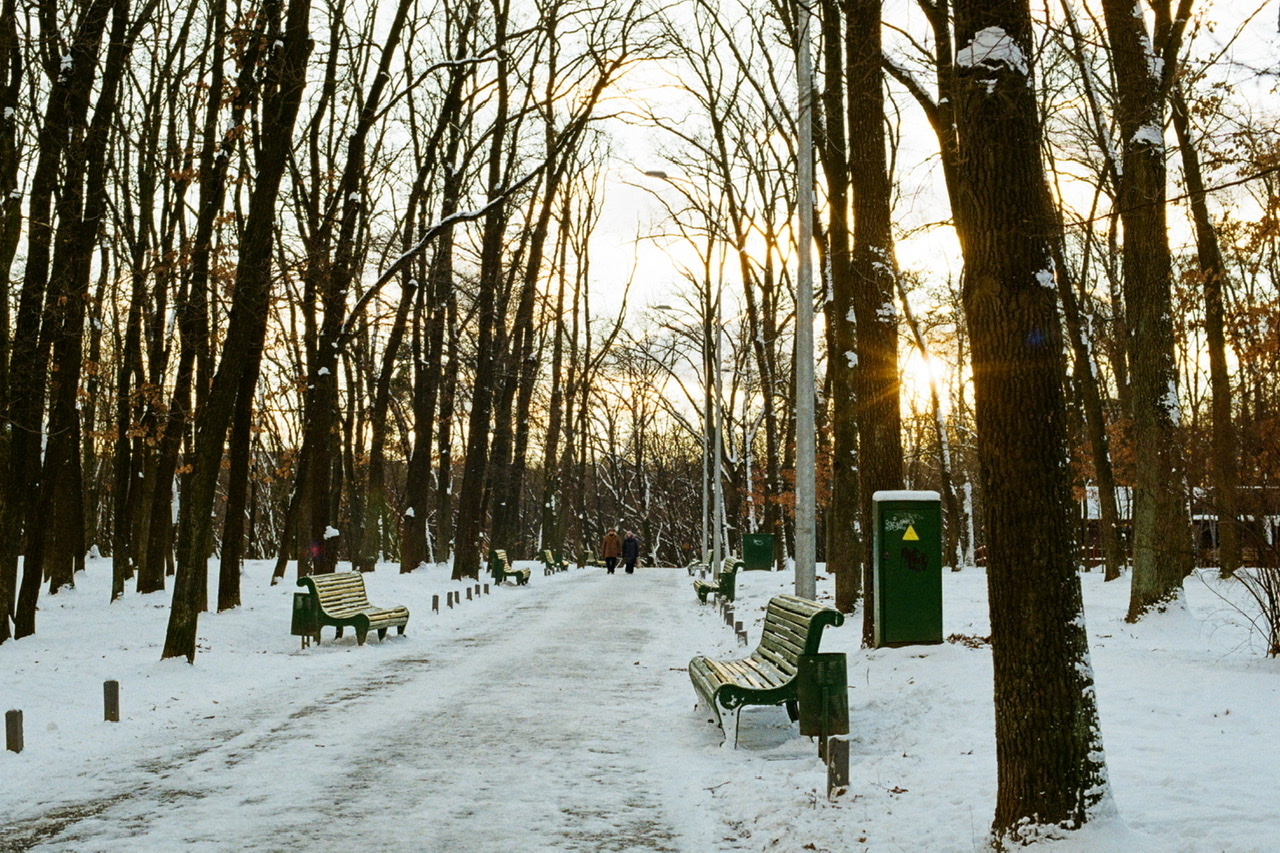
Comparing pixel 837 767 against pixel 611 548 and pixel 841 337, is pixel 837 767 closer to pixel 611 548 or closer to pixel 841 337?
pixel 841 337

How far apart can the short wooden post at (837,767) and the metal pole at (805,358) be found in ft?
20.8

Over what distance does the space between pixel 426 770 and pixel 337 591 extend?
9246 mm

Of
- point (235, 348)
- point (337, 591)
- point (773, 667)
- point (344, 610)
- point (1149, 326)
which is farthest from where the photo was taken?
point (337, 591)

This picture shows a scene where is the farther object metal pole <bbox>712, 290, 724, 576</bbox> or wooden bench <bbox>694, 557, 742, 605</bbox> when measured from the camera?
metal pole <bbox>712, 290, 724, 576</bbox>

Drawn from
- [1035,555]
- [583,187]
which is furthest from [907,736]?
[583,187]

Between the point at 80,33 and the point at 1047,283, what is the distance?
42.1 ft

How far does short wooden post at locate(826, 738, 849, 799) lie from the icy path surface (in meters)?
0.83

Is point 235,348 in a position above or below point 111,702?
above

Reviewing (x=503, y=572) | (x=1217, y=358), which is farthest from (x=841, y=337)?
(x=503, y=572)

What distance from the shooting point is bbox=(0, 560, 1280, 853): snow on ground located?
6.09 meters

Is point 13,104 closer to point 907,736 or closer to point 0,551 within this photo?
point 0,551

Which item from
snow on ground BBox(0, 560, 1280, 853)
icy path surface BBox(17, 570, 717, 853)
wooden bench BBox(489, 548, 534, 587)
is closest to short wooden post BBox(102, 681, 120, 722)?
snow on ground BBox(0, 560, 1280, 853)

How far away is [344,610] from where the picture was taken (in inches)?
639

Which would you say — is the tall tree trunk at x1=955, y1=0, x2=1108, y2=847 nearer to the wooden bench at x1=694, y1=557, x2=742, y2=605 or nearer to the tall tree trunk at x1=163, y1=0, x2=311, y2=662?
the tall tree trunk at x1=163, y1=0, x2=311, y2=662
